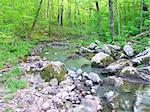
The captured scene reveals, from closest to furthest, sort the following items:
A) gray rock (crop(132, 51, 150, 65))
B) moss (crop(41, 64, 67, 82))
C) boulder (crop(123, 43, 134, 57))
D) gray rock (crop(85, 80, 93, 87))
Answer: moss (crop(41, 64, 67, 82)) < gray rock (crop(85, 80, 93, 87)) < gray rock (crop(132, 51, 150, 65)) < boulder (crop(123, 43, 134, 57))

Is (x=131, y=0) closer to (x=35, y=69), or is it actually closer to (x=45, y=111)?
(x=35, y=69)

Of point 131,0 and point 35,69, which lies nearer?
point 35,69

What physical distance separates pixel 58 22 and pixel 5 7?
15871 millimetres

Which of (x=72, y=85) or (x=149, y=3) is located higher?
(x=149, y=3)

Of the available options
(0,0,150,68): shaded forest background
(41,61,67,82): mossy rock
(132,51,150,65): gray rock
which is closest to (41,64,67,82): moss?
(41,61,67,82): mossy rock

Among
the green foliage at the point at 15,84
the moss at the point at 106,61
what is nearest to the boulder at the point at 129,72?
the moss at the point at 106,61

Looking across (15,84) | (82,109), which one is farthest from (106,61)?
(82,109)

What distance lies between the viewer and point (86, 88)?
863 cm

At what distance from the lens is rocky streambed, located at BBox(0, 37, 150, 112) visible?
22.5 feet

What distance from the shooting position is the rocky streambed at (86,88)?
6.85 m

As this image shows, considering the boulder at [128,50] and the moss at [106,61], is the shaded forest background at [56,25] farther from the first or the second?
the moss at [106,61]

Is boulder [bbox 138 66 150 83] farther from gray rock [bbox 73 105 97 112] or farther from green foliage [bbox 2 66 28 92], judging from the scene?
green foliage [bbox 2 66 28 92]

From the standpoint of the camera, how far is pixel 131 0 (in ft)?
73.5

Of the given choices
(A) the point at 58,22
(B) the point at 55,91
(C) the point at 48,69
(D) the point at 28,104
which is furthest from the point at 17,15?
(A) the point at 58,22
